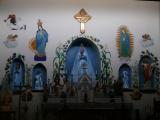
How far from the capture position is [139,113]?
1170cm

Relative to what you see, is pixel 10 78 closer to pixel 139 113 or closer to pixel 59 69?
pixel 59 69

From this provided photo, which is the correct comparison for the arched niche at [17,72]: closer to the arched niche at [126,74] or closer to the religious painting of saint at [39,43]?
the religious painting of saint at [39,43]

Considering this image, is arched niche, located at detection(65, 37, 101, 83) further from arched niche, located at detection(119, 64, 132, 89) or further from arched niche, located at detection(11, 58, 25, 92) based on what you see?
arched niche, located at detection(11, 58, 25, 92)

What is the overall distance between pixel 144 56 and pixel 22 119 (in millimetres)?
5001

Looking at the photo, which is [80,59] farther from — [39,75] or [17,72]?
[17,72]

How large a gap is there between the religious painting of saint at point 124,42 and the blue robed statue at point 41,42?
2753 mm

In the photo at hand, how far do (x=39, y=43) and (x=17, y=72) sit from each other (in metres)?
1.32

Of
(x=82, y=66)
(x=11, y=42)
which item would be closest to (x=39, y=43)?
(x=11, y=42)

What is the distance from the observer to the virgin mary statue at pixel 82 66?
39.7 feet

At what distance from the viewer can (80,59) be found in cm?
1225

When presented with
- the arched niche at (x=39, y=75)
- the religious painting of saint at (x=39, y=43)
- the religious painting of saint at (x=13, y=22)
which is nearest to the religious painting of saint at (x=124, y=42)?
the religious painting of saint at (x=39, y=43)

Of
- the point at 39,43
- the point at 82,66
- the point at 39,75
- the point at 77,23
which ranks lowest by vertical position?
the point at 39,75

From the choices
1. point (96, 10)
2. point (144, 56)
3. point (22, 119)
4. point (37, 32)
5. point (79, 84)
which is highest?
point (96, 10)

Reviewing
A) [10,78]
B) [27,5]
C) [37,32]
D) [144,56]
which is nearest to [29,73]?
[10,78]
